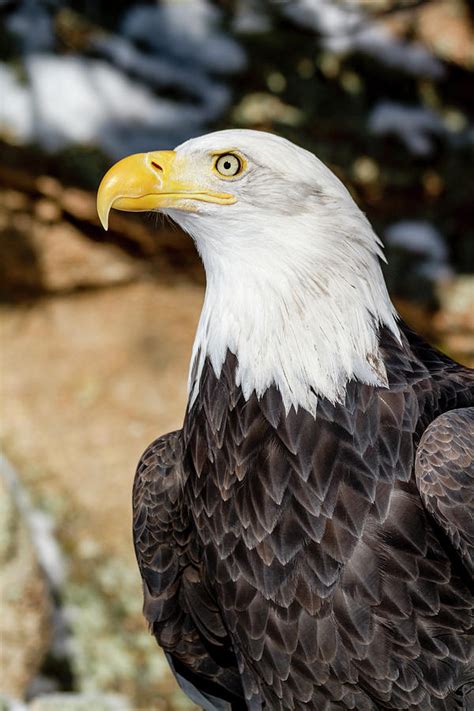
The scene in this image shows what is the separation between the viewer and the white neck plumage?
8.04ft

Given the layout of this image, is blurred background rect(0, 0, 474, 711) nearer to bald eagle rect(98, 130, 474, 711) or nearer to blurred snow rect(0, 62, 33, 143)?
blurred snow rect(0, 62, 33, 143)

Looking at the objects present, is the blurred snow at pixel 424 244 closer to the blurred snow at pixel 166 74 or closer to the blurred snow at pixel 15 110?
the blurred snow at pixel 166 74

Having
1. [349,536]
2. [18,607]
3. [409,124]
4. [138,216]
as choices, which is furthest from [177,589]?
[409,124]

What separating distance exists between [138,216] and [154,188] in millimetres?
3931

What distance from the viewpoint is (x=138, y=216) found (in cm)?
642

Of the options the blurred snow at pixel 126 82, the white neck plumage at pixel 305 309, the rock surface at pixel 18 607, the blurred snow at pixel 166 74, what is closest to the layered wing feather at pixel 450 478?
the white neck plumage at pixel 305 309

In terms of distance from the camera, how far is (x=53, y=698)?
187 inches

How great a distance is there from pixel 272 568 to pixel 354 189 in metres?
4.61

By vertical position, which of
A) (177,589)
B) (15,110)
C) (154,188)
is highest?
(15,110)

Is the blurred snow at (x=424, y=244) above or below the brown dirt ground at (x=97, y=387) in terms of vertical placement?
above

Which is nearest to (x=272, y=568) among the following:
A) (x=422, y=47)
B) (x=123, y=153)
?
(x=123, y=153)

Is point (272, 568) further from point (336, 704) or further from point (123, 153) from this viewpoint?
point (123, 153)

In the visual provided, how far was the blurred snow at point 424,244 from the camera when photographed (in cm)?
676

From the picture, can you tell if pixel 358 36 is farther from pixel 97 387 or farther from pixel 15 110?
pixel 97 387
